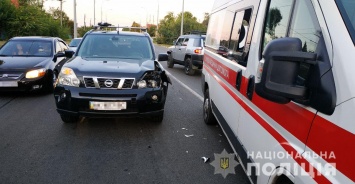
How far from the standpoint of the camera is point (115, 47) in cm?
619

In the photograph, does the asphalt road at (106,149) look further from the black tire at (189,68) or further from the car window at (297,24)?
the black tire at (189,68)

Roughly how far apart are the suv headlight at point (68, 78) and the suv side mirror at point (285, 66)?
12.0 feet

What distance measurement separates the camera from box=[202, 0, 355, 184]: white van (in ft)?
4.87

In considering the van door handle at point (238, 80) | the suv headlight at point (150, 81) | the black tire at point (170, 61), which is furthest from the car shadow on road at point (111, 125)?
the black tire at point (170, 61)

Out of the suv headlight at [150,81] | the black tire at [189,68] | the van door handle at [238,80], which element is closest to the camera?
the van door handle at [238,80]

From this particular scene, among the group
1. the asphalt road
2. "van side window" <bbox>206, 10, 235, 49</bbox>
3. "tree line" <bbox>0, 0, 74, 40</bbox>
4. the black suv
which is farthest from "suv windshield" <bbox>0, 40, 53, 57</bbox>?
"tree line" <bbox>0, 0, 74, 40</bbox>

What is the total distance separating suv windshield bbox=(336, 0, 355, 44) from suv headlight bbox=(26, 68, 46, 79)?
7012mm

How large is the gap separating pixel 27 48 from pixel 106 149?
5664mm

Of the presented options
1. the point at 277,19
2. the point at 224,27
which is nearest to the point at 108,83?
the point at 224,27

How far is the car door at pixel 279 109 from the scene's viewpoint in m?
1.83

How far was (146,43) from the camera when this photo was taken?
6.39 metres

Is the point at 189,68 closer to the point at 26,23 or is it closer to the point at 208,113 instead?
the point at 208,113

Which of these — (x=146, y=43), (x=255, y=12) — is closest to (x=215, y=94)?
(x=255, y=12)

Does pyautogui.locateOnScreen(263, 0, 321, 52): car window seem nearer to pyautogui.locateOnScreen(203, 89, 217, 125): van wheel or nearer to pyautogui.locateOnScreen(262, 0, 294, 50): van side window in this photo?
pyautogui.locateOnScreen(262, 0, 294, 50): van side window
